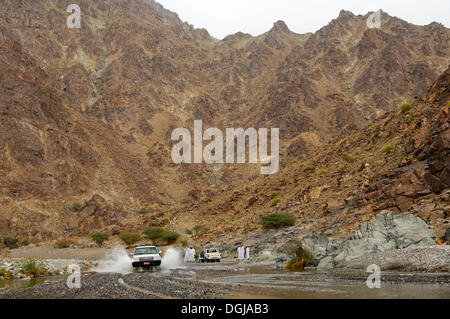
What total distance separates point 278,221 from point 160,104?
81.7m

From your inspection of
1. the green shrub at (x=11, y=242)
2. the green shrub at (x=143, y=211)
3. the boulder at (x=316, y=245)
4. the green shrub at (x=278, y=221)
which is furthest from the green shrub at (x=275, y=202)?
the green shrub at (x=11, y=242)

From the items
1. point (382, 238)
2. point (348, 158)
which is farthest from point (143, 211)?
point (382, 238)

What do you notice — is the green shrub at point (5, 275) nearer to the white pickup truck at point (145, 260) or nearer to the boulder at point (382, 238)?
the white pickup truck at point (145, 260)

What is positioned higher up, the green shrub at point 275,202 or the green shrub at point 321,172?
the green shrub at point 321,172

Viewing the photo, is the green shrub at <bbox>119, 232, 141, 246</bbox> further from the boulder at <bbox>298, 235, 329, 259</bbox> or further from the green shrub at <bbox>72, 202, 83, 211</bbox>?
the boulder at <bbox>298, 235, 329, 259</bbox>

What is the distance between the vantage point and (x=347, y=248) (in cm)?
2008

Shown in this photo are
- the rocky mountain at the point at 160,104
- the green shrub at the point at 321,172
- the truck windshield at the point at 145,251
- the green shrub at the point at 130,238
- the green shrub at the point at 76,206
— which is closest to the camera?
the truck windshield at the point at 145,251

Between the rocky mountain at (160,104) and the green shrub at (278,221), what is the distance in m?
2.72

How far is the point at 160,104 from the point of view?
116m

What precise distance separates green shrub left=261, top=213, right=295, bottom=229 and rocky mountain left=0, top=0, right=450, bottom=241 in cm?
272

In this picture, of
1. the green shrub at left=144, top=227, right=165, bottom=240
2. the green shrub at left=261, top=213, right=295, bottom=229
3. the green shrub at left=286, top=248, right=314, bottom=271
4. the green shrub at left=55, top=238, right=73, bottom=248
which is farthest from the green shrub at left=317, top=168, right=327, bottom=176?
the green shrub at left=55, top=238, right=73, bottom=248

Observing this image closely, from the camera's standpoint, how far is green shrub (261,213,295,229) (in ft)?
131

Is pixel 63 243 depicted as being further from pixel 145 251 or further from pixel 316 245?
pixel 316 245

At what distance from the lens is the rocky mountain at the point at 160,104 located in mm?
65125
